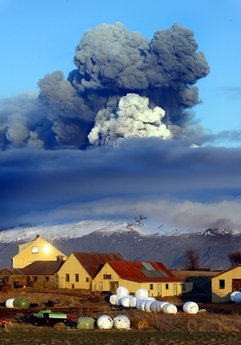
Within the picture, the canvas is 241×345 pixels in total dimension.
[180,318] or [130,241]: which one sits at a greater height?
[130,241]

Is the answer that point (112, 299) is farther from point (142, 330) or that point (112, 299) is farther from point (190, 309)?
point (142, 330)

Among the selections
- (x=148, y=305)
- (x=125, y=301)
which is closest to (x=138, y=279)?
(x=125, y=301)

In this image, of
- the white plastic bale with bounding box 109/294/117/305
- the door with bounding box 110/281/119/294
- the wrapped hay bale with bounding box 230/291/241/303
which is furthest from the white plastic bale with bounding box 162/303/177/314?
the door with bounding box 110/281/119/294

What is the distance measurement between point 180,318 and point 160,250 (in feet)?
366

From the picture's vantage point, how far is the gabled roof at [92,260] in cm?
6994

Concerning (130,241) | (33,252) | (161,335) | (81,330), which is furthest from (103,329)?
(130,241)

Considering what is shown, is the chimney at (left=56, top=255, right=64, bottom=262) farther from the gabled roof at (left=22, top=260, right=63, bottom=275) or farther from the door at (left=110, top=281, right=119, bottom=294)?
the door at (left=110, top=281, right=119, bottom=294)

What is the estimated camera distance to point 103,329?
122 feet

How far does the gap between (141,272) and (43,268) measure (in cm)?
1187

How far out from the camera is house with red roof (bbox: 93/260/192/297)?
6406 centimetres

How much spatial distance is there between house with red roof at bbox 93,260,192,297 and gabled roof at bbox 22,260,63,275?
6.99 metres

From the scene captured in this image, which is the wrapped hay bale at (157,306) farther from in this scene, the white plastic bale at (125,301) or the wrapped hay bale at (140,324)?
the wrapped hay bale at (140,324)

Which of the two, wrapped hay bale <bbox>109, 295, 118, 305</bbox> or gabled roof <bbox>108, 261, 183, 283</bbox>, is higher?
gabled roof <bbox>108, 261, 183, 283</bbox>

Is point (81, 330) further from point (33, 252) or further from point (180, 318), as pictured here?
point (33, 252)
